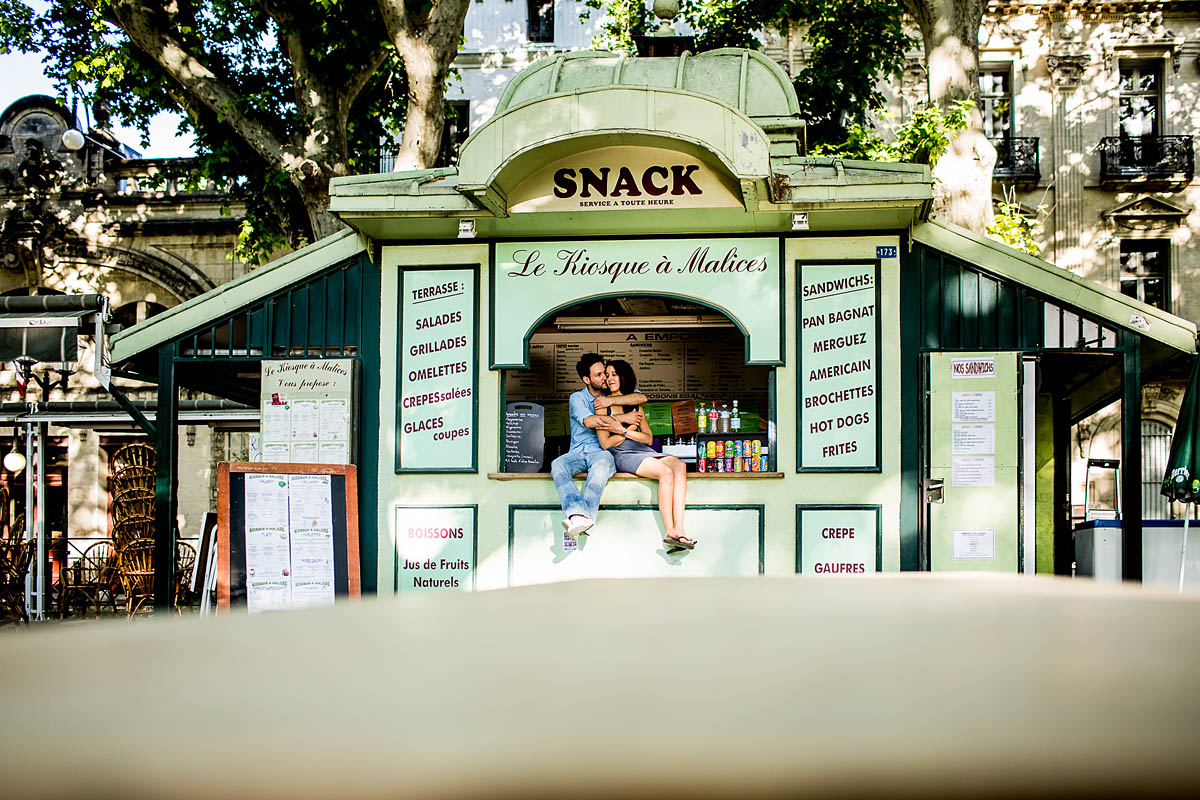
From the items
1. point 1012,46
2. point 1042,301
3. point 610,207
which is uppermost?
point 1012,46

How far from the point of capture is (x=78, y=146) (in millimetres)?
23828

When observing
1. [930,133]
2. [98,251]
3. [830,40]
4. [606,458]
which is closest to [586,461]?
[606,458]

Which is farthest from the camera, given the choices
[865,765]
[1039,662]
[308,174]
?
[308,174]

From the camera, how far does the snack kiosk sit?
8820mm

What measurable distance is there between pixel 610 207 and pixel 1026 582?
307 inches

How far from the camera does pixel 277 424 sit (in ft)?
31.5

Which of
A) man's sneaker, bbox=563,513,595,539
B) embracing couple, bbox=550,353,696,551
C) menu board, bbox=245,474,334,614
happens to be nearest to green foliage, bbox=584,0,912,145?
embracing couple, bbox=550,353,696,551

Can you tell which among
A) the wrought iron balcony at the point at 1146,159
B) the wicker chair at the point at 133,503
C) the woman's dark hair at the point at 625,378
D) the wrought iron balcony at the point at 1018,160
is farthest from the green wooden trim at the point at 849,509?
the wrought iron balcony at the point at 1146,159

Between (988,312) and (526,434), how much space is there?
15.4 ft

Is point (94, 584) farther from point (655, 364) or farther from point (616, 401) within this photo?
point (616, 401)

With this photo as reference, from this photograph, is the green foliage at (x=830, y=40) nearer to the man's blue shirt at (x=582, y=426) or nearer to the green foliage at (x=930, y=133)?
the green foliage at (x=930, y=133)

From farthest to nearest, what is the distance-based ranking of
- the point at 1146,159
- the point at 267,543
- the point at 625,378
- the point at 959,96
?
the point at 1146,159
the point at 959,96
the point at 625,378
the point at 267,543

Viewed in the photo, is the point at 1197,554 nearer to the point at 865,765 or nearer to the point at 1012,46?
the point at 865,765

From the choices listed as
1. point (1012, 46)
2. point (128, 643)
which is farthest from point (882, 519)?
point (1012, 46)
